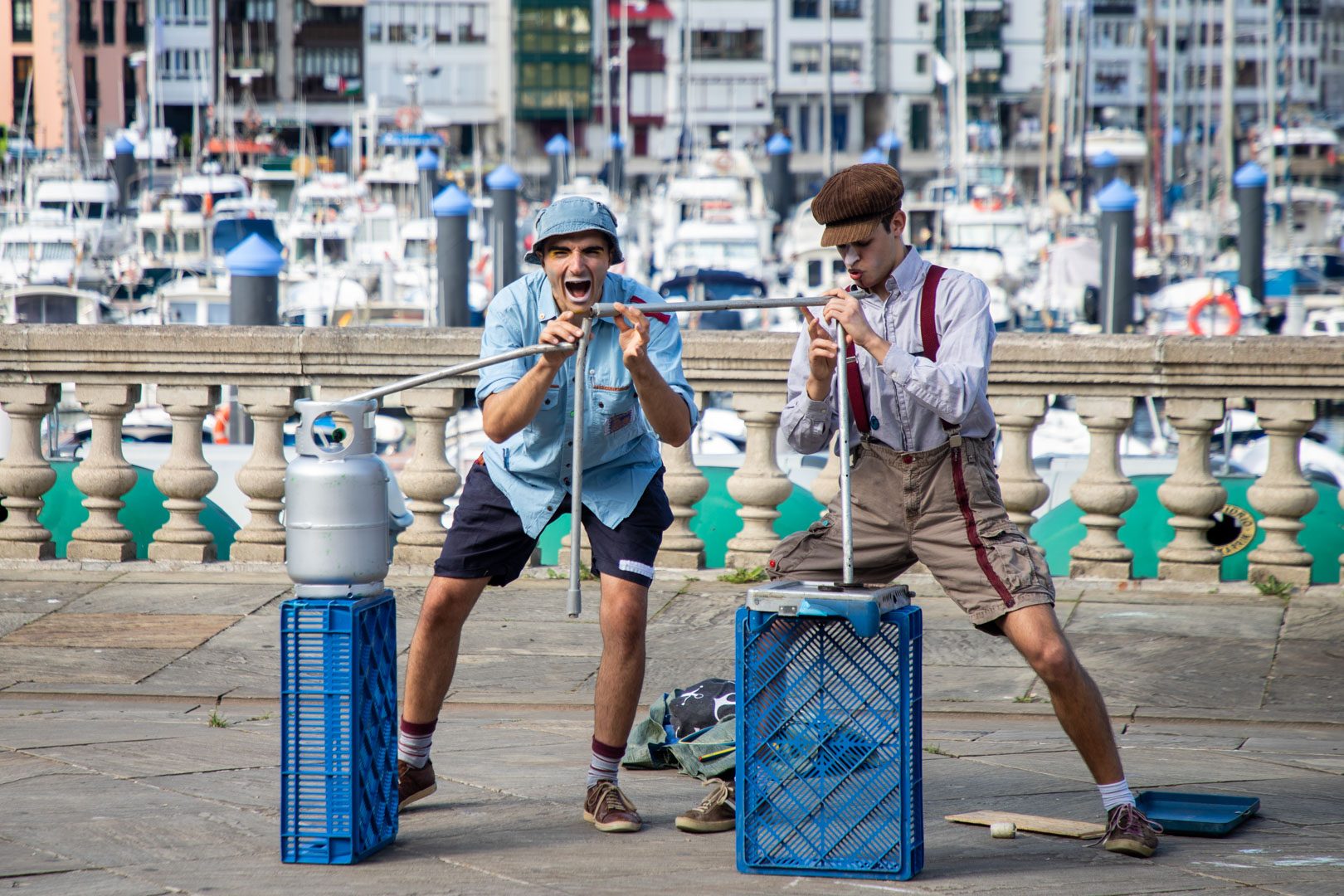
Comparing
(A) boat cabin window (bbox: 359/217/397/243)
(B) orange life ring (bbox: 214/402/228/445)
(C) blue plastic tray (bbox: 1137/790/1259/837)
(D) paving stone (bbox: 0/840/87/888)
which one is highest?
(A) boat cabin window (bbox: 359/217/397/243)

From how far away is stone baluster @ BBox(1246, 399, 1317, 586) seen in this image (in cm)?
734

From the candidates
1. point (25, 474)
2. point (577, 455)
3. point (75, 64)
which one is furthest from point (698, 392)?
point (75, 64)

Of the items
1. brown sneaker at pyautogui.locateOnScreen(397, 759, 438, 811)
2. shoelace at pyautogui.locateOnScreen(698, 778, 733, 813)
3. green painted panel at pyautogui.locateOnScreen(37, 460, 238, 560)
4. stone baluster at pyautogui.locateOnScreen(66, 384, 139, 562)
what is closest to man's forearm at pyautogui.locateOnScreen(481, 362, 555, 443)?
brown sneaker at pyautogui.locateOnScreen(397, 759, 438, 811)

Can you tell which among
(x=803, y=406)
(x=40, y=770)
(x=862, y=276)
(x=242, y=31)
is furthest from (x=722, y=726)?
(x=242, y=31)

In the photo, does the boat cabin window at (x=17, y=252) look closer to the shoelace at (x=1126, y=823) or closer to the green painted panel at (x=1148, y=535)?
→ the green painted panel at (x=1148, y=535)

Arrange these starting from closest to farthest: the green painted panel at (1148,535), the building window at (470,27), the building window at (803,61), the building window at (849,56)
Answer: the green painted panel at (1148,535)
the building window at (849,56)
the building window at (803,61)
the building window at (470,27)

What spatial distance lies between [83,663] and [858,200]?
388 cm

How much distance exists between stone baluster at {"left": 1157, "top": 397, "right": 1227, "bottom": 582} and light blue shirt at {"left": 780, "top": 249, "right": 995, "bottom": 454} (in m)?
3.34

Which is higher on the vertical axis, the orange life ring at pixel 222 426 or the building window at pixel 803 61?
the building window at pixel 803 61

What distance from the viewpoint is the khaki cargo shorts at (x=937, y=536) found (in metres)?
4.10

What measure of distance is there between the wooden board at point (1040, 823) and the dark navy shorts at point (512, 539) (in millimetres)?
1081

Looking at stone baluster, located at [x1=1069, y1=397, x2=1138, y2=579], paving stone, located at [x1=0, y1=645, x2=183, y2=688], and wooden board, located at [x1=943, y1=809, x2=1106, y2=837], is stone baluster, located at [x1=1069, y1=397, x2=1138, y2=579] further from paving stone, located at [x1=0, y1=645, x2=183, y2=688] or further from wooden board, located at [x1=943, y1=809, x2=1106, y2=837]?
paving stone, located at [x1=0, y1=645, x2=183, y2=688]

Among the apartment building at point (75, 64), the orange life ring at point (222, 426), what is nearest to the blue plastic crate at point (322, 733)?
the orange life ring at point (222, 426)

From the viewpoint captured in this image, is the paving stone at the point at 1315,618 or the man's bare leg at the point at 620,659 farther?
the paving stone at the point at 1315,618
